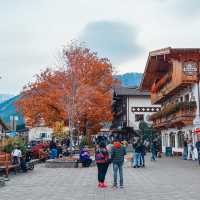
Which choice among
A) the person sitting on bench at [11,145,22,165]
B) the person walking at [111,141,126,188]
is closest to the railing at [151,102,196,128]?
the person sitting on bench at [11,145,22,165]

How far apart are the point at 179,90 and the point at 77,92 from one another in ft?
31.8

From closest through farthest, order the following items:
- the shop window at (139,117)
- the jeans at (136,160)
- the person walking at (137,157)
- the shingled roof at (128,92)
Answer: the person walking at (137,157) < the jeans at (136,160) < the shop window at (139,117) < the shingled roof at (128,92)

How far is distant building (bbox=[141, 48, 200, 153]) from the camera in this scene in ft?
120

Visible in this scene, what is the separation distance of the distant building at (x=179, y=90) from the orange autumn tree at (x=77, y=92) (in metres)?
4.87

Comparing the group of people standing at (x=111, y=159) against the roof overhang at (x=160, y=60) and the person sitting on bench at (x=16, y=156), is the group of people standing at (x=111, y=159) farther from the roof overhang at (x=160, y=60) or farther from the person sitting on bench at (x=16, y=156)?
the roof overhang at (x=160, y=60)

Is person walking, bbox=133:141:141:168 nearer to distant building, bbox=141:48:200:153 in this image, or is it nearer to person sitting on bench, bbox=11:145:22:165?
distant building, bbox=141:48:200:153

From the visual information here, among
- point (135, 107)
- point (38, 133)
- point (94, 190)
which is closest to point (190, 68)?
point (94, 190)

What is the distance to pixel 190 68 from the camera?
121 feet

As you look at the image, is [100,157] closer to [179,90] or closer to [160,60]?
[179,90]

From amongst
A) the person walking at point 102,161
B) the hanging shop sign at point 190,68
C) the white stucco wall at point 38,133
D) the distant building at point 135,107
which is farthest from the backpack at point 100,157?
the white stucco wall at point 38,133

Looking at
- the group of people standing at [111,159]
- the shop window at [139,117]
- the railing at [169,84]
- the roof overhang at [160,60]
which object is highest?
the roof overhang at [160,60]

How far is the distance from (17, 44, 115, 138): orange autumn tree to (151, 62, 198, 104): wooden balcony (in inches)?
195

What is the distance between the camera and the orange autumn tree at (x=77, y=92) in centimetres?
4744

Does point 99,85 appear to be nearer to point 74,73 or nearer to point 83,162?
point 74,73
